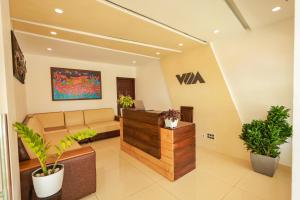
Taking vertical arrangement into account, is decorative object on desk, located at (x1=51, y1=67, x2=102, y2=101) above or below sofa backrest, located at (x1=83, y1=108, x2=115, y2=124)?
above

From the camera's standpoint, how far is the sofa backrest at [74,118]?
4.34 m

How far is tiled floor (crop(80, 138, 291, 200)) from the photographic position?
6.57 feet

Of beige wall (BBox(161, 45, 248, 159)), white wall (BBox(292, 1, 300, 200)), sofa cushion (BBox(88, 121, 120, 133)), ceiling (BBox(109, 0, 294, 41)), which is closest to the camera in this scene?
white wall (BBox(292, 1, 300, 200))

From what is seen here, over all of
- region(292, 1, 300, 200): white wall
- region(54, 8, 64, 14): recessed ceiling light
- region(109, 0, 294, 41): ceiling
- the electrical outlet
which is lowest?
the electrical outlet

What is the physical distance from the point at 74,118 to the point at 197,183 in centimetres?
399

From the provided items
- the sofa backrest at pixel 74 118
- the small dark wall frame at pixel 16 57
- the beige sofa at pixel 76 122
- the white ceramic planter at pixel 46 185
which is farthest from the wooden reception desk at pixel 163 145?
the sofa backrest at pixel 74 118

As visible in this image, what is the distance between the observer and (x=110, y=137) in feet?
15.5

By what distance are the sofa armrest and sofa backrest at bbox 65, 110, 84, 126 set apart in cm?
274

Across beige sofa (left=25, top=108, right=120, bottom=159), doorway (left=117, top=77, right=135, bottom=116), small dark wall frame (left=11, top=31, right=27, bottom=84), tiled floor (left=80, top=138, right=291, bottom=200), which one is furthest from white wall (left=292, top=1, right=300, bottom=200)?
doorway (left=117, top=77, right=135, bottom=116)

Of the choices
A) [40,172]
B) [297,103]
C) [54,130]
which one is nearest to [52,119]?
[54,130]

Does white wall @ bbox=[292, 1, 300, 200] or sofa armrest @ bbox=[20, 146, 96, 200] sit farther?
sofa armrest @ bbox=[20, 146, 96, 200]

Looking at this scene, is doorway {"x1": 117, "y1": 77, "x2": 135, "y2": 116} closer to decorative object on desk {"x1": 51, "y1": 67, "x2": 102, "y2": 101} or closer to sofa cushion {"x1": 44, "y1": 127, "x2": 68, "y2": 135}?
decorative object on desk {"x1": 51, "y1": 67, "x2": 102, "y2": 101}

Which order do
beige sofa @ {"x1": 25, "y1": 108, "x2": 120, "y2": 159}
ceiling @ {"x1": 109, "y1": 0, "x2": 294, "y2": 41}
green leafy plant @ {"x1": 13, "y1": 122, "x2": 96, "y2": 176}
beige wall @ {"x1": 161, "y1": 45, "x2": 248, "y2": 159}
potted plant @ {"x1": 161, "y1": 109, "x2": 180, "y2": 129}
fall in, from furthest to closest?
beige sofa @ {"x1": 25, "y1": 108, "x2": 120, "y2": 159}
beige wall @ {"x1": 161, "y1": 45, "x2": 248, "y2": 159}
potted plant @ {"x1": 161, "y1": 109, "x2": 180, "y2": 129}
ceiling @ {"x1": 109, "y1": 0, "x2": 294, "y2": 41}
green leafy plant @ {"x1": 13, "y1": 122, "x2": 96, "y2": 176}

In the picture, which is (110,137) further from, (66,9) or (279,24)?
(279,24)
